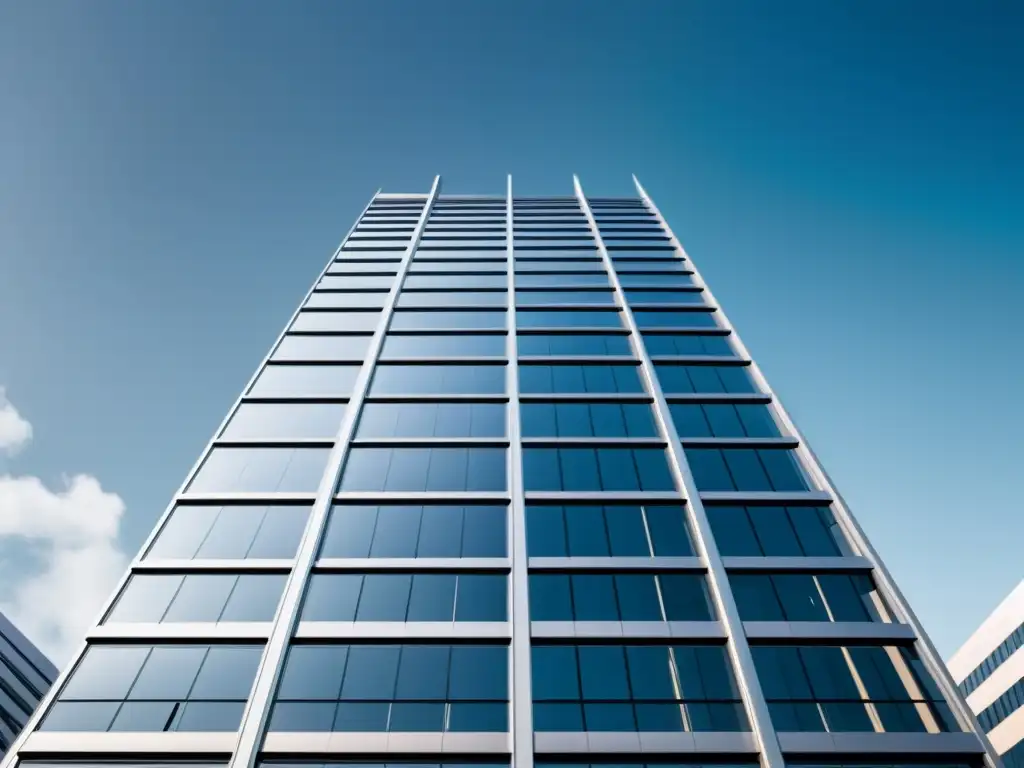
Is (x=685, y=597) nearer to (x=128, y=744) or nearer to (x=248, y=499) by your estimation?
(x=128, y=744)

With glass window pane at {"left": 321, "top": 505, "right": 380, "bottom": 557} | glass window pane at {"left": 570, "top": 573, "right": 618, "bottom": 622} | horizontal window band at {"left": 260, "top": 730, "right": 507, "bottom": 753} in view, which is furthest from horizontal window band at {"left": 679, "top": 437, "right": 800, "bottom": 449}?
horizontal window band at {"left": 260, "top": 730, "right": 507, "bottom": 753}

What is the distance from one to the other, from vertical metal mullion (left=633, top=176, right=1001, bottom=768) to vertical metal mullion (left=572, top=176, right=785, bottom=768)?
5.45 metres

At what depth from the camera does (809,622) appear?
21.6 metres

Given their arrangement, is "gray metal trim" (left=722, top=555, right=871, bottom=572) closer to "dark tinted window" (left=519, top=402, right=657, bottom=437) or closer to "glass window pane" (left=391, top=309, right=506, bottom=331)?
"dark tinted window" (left=519, top=402, right=657, bottom=437)

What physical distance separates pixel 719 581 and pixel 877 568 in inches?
239

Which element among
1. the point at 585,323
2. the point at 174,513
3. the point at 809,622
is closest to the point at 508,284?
the point at 585,323

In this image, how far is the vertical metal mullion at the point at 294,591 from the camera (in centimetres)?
1806

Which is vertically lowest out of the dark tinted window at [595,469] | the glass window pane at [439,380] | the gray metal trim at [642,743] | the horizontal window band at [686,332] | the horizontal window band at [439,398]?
the gray metal trim at [642,743]

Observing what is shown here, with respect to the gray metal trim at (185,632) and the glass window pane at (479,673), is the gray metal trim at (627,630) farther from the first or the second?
the gray metal trim at (185,632)

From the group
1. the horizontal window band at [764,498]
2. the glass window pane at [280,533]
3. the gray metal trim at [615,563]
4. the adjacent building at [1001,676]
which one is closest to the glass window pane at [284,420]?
the glass window pane at [280,533]

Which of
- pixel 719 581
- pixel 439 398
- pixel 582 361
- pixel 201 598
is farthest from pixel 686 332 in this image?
pixel 201 598

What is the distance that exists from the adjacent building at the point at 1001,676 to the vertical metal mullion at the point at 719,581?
31.5 meters

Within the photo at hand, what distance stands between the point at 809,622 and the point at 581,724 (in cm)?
872

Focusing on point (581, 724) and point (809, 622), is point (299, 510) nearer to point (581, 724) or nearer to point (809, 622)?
point (581, 724)
